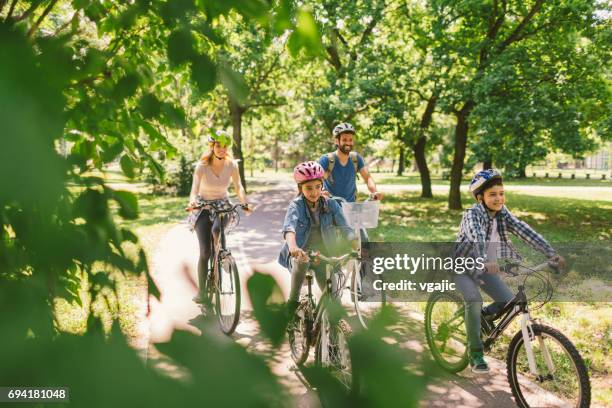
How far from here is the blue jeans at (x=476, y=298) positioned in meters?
3.96

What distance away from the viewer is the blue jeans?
396 centimetres

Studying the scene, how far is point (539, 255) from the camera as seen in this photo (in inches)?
384

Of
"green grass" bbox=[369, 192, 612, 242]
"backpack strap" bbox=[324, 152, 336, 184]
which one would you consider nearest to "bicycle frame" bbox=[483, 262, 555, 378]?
"backpack strap" bbox=[324, 152, 336, 184]

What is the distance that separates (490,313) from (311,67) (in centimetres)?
2188

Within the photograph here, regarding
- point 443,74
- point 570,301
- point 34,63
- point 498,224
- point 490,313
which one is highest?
point 443,74

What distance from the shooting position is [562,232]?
13.5 m

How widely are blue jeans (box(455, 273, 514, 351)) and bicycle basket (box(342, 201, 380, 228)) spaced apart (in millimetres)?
1510

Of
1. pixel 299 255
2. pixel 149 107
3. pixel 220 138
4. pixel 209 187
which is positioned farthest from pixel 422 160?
pixel 149 107

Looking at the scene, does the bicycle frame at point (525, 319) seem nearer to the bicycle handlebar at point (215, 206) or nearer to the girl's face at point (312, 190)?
the girl's face at point (312, 190)

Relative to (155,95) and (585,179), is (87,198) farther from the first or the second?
(585,179)

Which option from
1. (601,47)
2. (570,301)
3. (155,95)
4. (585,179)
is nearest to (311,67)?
(601,47)

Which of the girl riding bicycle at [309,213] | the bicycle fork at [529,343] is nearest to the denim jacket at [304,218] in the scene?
the girl riding bicycle at [309,213]

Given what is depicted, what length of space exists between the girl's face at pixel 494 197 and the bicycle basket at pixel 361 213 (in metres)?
1.58
